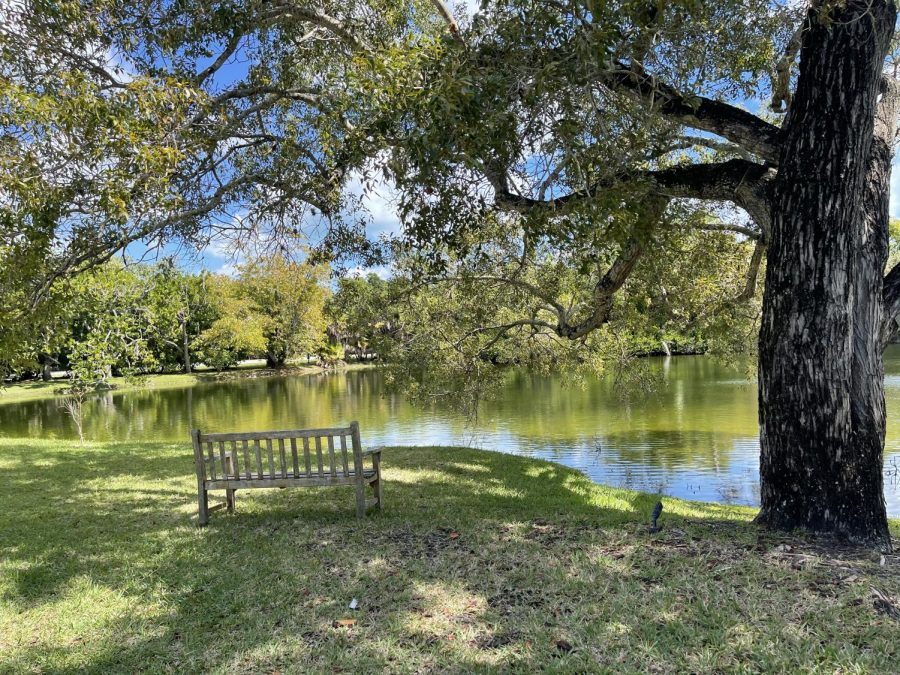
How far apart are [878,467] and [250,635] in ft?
14.8

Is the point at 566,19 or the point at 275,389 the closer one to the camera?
the point at 566,19

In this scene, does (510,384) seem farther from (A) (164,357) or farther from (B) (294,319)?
(A) (164,357)

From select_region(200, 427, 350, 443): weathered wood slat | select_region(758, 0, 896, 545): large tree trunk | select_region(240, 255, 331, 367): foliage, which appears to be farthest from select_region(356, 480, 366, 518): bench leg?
select_region(240, 255, 331, 367): foliage

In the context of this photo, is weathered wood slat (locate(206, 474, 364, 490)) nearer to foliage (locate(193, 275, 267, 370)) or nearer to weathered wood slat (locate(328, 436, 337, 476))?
weathered wood slat (locate(328, 436, 337, 476))

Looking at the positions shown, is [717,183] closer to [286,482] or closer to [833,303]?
[833,303]

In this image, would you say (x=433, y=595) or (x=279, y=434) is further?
(x=279, y=434)

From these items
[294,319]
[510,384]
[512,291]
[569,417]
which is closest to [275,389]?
[294,319]

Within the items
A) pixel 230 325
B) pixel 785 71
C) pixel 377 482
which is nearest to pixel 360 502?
pixel 377 482

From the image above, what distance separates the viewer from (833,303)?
441cm

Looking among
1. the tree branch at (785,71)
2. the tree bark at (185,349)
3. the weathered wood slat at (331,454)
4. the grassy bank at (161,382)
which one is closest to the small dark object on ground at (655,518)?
the weathered wood slat at (331,454)

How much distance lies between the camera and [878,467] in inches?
174

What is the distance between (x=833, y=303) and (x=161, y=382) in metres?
42.5

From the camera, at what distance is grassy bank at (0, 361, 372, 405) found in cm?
3346

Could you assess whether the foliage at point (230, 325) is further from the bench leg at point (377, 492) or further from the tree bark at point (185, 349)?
the bench leg at point (377, 492)
